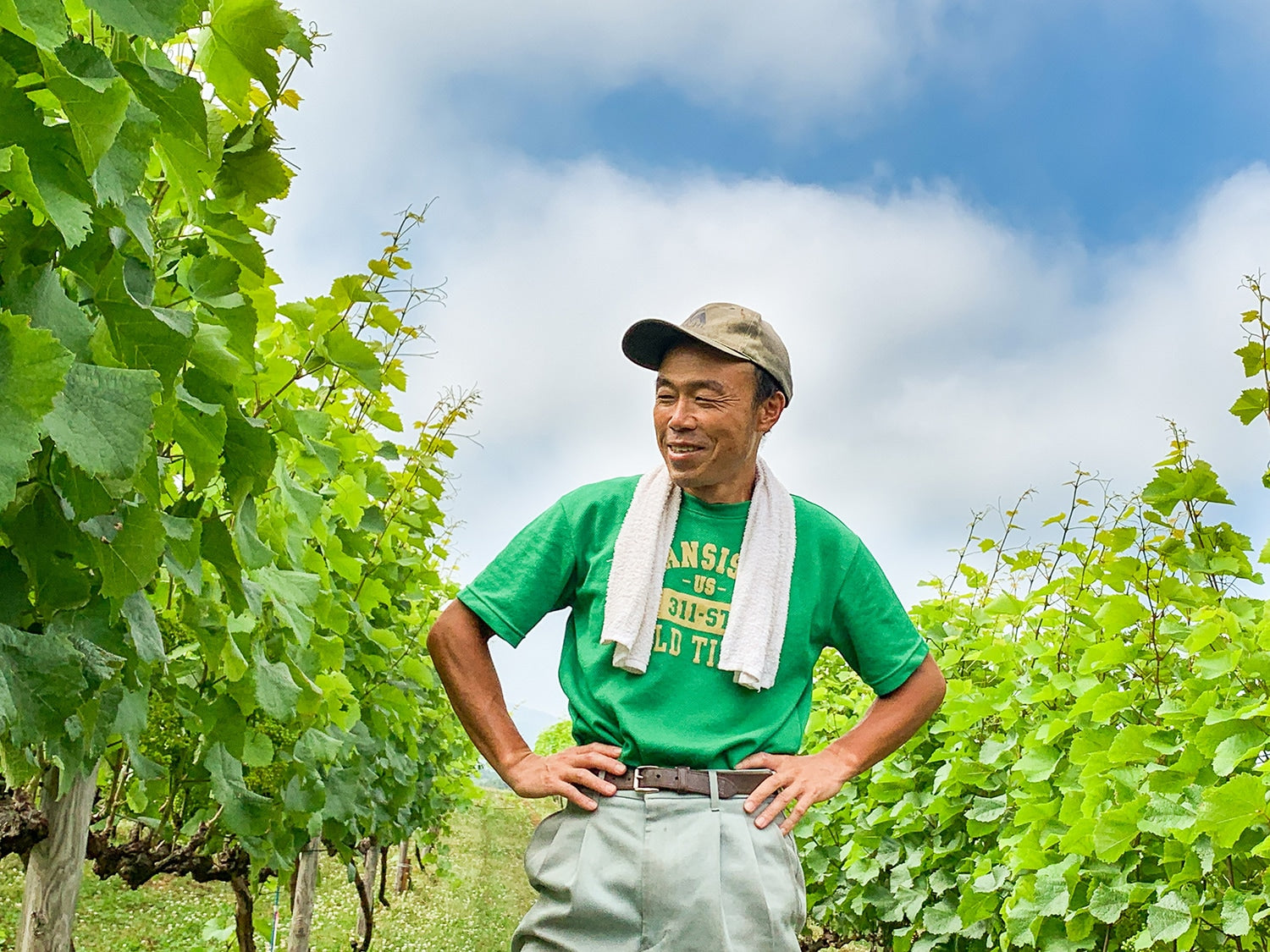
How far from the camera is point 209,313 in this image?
1.70 meters

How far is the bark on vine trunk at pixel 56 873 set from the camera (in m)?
2.64

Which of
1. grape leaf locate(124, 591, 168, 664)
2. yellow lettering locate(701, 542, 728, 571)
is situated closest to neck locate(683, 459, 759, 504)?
yellow lettering locate(701, 542, 728, 571)

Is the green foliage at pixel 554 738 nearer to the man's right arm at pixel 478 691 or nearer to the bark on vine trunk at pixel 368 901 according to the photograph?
the bark on vine trunk at pixel 368 901

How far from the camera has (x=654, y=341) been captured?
268 centimetres

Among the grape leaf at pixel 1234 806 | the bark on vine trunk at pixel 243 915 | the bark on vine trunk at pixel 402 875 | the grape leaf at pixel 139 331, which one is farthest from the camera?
the bark on vine trunk at pixel 402 875

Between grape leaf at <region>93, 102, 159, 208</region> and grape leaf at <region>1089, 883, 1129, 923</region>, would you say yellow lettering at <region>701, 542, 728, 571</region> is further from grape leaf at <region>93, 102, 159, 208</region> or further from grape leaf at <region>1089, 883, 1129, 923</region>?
grape leaf at <region>93, 102, 159, 208</region>

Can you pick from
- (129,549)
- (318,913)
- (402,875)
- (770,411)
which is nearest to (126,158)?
(129,549)

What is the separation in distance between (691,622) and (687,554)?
16cm

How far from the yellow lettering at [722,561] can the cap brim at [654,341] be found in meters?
0.41

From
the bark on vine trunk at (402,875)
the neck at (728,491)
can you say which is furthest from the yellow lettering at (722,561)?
the bark on vine trunk at (402,875)

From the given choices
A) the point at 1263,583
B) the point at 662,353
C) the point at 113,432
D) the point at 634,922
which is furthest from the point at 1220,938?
the point at 113,432

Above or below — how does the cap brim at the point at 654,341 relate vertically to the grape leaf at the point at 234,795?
above

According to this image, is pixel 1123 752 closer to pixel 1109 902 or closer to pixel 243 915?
pixel 1109 902

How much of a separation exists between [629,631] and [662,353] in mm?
665
